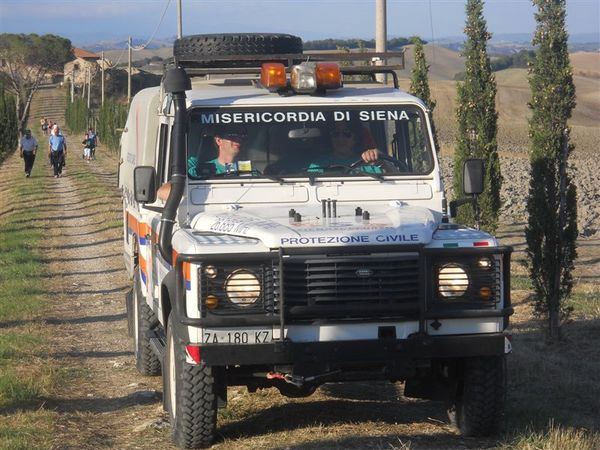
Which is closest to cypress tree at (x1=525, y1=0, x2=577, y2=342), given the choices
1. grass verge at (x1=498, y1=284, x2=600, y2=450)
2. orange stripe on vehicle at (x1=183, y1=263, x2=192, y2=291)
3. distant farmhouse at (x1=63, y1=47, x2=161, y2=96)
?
grass verge at (x1=498, y1=284, x2=600, y2=450)

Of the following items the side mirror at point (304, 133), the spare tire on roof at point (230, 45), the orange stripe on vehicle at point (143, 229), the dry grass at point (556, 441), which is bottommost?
→ the dry grass at point (556, 441)

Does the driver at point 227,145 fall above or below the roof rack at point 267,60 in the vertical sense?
below

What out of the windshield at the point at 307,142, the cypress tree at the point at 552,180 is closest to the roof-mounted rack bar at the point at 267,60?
the windshield at the point at 307,142

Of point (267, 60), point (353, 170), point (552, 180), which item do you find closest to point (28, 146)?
point (552, 180)

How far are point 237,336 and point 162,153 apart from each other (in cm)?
218

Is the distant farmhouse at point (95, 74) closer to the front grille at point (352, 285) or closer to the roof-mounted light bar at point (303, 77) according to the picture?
the roof-mounted light bar at point (303, 77)

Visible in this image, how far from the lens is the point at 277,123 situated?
7.89 m

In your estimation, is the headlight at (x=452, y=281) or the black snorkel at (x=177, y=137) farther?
the black snorkel at (x=177, y=137)

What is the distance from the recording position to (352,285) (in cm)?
645

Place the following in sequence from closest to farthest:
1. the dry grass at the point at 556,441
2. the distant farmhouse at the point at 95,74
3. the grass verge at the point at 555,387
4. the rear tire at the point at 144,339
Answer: the dry grass at the point at 556,441 → the grass verge at the point at 555,387 → the rear tire at the point at 144,339 → the distant farmhouse at the point at 95,74

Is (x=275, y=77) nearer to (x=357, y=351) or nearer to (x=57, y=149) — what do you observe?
(x=357, y=351)

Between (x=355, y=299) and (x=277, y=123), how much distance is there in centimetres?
189

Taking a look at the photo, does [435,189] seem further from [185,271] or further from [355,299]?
[185,271]

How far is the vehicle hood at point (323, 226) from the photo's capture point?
6.48 m
